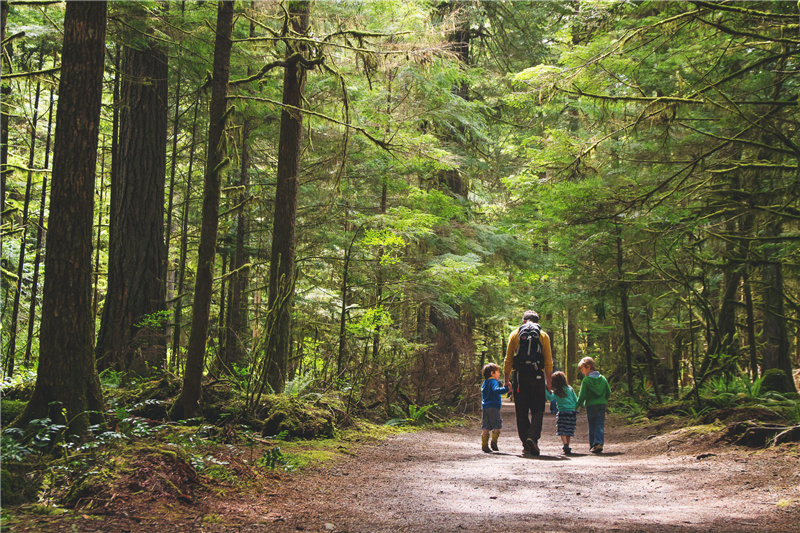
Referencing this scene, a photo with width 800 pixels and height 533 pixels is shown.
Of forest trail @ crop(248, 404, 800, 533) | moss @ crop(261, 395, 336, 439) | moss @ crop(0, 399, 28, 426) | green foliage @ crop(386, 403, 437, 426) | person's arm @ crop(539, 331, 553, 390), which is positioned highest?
person's arm @ crop(539, 331, 553, 390)

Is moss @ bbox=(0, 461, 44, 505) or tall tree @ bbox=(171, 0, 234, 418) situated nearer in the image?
moss @ bbox=(0, 461, 44, 505)

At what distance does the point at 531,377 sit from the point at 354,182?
9.45 m

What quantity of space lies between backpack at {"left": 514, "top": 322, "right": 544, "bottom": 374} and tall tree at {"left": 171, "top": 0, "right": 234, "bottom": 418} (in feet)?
15.8

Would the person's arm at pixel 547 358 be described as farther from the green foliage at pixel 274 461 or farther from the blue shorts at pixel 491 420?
the green foliage at pixel 274 461

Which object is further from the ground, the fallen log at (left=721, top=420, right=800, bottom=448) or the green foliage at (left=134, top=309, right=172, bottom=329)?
the green foliage at (left=134, top=309, right=172, bottom=329)

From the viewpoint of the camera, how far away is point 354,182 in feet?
52.7

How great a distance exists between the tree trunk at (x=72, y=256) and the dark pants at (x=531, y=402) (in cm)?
604

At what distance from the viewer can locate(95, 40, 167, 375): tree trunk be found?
29.7ft

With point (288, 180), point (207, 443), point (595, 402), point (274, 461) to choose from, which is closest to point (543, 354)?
point (595, 402)

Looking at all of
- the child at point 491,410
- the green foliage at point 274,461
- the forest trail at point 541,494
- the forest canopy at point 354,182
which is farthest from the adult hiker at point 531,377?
the green foliage at point 274,461

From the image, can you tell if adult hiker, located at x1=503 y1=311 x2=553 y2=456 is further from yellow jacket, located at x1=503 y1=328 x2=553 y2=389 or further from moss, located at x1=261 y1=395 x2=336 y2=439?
moss, located at x1=261 y1=395 x2=336 y2=439

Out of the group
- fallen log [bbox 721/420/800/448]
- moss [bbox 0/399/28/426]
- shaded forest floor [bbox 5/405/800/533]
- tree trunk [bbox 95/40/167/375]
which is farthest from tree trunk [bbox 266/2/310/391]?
fallen log [bbox 721/420/800/448]

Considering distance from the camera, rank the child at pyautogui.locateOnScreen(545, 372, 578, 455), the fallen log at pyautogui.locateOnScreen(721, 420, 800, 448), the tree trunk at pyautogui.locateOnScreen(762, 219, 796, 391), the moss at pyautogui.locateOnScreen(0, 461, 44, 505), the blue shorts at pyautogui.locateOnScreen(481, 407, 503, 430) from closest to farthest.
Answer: the moss at pyautogui.locateOnScreen(0, 461, 44, 505)
the fallen log at pyautogui.locateOnScreen(721, 420, 800, 448)
the blue shorts at pyautogui.locateOnScreen(481, 407, 503, 430)
the child at pyautogui.locateOnScreen(545, 372, 578, 455)
the tree trunk at pyautogui.locateOnScreen(762, 219, 796, 391)

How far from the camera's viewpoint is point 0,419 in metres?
4.80
